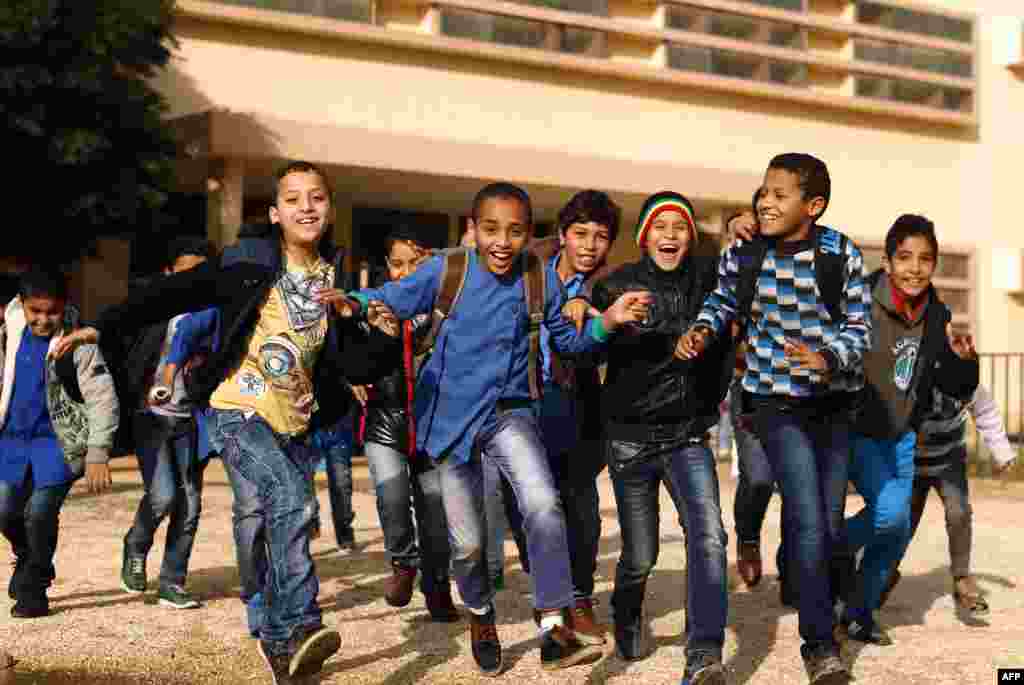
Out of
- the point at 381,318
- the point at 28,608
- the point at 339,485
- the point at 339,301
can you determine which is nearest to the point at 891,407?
the point at 381,318

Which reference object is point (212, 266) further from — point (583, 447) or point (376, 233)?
point (376, 233)

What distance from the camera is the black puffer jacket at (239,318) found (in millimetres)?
5039

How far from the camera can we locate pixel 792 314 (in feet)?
17.5

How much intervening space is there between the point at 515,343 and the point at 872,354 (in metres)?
1.65

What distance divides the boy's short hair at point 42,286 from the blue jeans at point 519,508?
7.55ft

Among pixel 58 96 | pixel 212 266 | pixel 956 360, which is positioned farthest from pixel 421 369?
pixel 58 96

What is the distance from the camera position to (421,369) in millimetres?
5500

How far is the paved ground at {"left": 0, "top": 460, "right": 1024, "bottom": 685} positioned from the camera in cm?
553

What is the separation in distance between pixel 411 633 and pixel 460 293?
5.86ft

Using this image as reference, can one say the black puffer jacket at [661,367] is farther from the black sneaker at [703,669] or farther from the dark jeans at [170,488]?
the dark jeans at [170,488]

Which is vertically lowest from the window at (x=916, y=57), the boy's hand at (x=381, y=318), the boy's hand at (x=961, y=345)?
the boy's hand at (x=961, y=345)

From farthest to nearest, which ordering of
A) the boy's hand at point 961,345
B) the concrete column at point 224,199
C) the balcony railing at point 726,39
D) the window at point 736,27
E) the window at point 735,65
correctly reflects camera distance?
the window at point 735,65
the window at point 736,27
the balcony railing at point 726,39
the concrete column at point 224,199
the boy's hand at point 961,345

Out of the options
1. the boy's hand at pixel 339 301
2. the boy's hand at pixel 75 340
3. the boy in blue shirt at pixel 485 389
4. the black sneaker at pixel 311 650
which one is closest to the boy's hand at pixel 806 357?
the boy in blue shirt at pixel 485 389

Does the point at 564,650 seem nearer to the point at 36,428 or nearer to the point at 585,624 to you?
the point at 585,624
